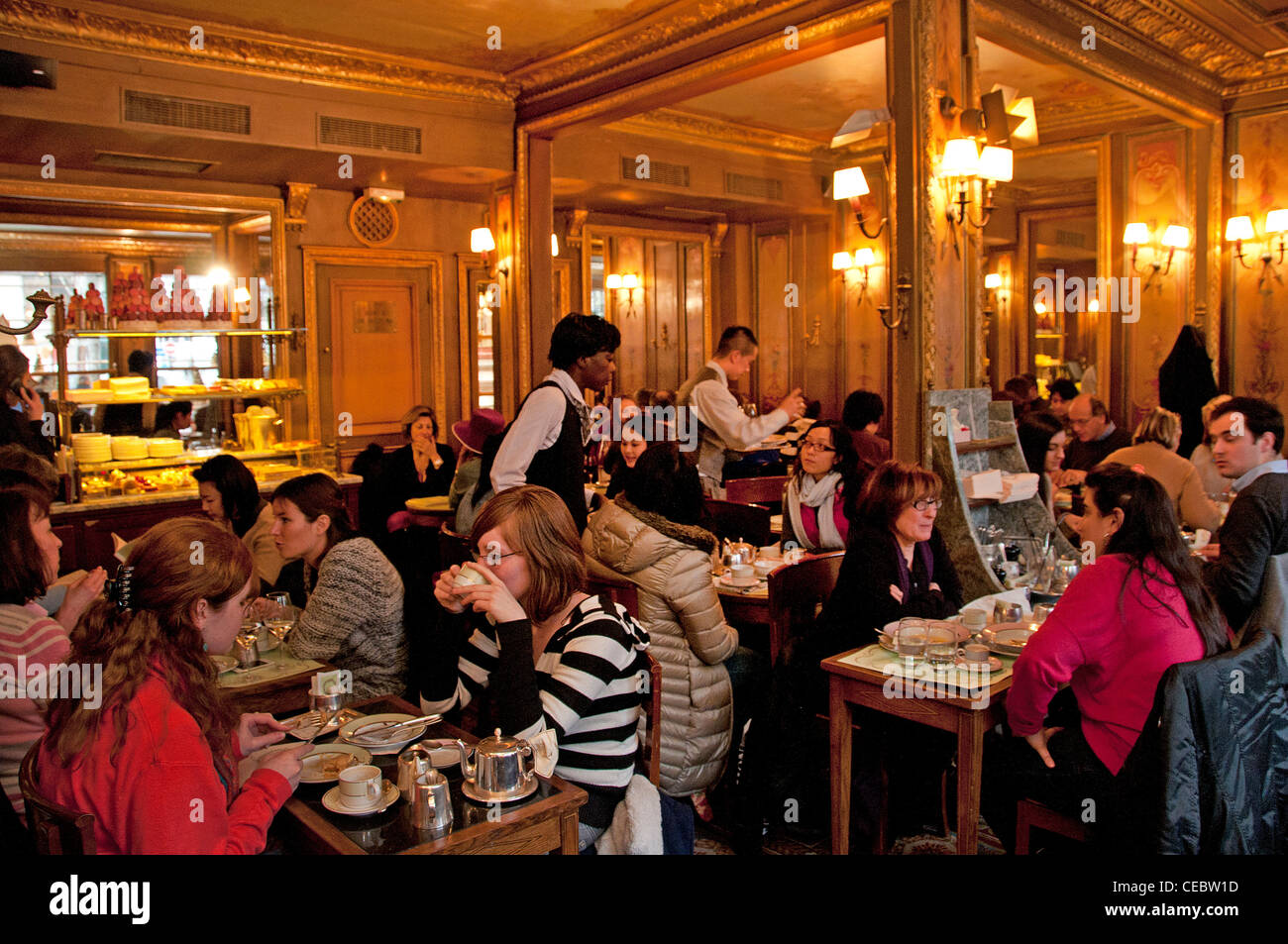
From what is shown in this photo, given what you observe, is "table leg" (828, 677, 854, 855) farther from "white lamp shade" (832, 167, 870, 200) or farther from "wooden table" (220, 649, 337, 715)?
"white lamp shade" (832, 167, 870, 200)

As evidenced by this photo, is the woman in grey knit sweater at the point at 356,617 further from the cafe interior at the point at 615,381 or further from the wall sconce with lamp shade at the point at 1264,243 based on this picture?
the wall sconce with lamp shade at the point at 1264,243

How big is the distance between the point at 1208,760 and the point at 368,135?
6.49m

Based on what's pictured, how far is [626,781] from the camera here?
221 centimetres

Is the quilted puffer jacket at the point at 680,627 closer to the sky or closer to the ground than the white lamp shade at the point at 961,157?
closer to the ground

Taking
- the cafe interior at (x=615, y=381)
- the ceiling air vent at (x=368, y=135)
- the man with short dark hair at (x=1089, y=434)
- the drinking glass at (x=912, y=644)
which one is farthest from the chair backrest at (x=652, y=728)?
the ceiling air vent at (x=368, y=135)

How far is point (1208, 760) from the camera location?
7.11 ft

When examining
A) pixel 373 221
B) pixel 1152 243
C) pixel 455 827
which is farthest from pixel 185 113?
pixel 1152 243

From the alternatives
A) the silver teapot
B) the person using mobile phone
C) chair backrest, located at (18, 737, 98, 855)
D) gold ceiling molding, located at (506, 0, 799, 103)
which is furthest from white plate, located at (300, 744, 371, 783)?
gold ceiling molding, located at (506, 0, 799, 103)

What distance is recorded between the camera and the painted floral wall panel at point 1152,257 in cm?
800

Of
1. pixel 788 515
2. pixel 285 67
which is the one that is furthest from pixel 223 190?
pixel 788 515

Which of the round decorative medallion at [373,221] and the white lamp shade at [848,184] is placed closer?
the white lamp shade at [848,184]

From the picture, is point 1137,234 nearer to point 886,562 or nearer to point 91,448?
point 886,562

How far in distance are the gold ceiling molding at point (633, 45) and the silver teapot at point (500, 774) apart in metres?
4.48

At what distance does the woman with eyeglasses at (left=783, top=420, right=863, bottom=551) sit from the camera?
4594 millimetres
